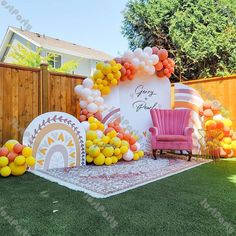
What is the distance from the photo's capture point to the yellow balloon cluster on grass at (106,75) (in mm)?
4609

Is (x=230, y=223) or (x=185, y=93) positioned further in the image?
(x=185, y=93)

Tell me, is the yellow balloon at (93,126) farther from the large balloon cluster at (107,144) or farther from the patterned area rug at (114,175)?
the patterned area rug at (114,175)

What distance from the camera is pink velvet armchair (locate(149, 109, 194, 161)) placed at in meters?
4.46

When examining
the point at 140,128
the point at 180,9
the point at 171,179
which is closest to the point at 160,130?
the point at 140,128

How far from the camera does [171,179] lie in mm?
3088

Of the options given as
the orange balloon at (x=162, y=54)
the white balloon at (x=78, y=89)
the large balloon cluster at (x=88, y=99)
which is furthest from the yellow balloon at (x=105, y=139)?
the orange balloon at (x=162, y=54)

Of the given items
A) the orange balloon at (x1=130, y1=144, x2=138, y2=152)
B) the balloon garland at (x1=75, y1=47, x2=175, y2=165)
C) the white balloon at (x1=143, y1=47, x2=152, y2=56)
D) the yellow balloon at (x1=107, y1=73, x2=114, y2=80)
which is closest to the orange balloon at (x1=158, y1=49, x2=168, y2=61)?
the balloon garland at (x1=75, y1=47, x2=175, y2=165)

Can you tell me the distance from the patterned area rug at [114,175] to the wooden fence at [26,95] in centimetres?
99

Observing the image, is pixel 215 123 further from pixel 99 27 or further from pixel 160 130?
pixel 99 27

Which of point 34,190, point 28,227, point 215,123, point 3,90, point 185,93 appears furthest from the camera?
point 185,93

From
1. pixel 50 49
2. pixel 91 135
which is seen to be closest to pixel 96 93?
pixel 91 135

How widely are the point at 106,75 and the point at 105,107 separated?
638 millimetres

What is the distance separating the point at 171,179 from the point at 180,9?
811cm

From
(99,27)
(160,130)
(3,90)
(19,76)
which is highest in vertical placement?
(99,27)
